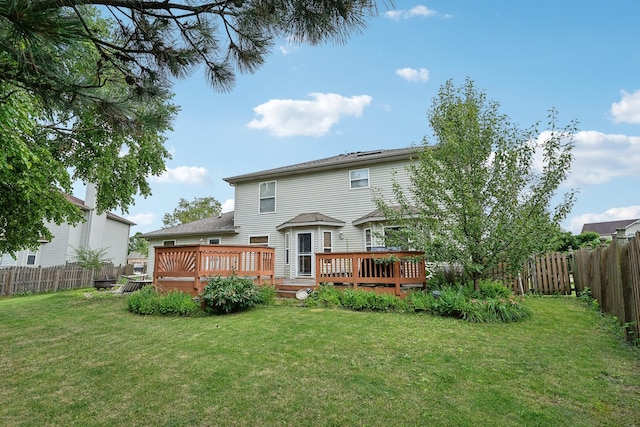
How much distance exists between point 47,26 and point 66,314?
886 centimetres

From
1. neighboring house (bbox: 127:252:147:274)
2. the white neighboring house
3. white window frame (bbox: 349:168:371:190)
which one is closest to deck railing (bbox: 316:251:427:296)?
white window frame (bbox: 349:168:371:190)

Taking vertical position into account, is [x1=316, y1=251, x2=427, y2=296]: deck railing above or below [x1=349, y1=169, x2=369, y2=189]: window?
below

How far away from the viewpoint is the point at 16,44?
2.41 meters

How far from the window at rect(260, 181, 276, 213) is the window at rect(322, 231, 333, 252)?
311 cm

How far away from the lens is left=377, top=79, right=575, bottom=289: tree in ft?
22.2

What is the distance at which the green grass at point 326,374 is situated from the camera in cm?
280

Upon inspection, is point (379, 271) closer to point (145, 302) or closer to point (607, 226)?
point (145, 302)

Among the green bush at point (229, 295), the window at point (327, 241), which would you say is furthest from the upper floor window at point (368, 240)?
the green bush at point (229, 295)

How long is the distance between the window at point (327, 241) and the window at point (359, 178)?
2.24 meters

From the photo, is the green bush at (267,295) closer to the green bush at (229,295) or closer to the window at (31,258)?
the green bush at (229,295)

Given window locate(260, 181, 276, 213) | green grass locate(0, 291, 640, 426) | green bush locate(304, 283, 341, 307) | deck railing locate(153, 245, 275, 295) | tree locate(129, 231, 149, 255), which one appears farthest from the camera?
tree locate(129, 231, 149, 255)

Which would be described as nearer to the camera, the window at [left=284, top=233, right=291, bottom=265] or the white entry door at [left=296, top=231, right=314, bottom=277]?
the white entry door at [left=296, top=231, right=314, bottom=277]

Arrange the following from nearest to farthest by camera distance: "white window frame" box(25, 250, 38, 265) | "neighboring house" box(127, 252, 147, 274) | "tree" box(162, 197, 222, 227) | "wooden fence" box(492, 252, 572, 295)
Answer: "wooden fence" box(492, 252, 572, 295) < "white window frame" box(25, 250, 38, 265) < "neighboring house" box(127, 252, 147, 274) < "tree" box(162, 197, 222, 227)

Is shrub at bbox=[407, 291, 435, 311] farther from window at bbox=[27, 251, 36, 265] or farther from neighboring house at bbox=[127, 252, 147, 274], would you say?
window at bbox=[27, 251, 36, 265]
